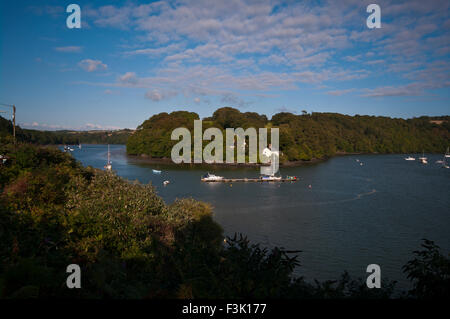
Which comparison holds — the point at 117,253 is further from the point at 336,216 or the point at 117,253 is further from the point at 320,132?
the point at 320,132

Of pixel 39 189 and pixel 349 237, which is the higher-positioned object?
pixel 39 189

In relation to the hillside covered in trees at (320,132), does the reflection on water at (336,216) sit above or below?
below

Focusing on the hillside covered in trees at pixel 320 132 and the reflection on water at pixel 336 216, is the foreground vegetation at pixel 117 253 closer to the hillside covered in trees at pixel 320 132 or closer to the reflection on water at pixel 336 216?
the reflection on water at pixel 336 216

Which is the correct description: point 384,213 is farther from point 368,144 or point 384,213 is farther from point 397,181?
point 368,144

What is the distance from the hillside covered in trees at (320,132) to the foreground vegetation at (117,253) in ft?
177

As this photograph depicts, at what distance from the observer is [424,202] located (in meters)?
30.0

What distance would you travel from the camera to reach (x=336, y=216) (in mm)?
24953

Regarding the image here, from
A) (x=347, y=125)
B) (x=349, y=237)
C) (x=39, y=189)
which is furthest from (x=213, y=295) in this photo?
(x=347, y=125)

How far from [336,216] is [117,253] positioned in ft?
66.7

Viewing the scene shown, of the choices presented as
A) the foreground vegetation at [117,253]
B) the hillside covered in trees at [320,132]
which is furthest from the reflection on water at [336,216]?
the hillside covered in trees at [320,132]

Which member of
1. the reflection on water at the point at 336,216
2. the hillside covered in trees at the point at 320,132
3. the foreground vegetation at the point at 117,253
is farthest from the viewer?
the hillside covered in trees at the point at 320,132

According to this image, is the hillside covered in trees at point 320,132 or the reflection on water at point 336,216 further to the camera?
Answer: the hillside covered in trees at point 320,132

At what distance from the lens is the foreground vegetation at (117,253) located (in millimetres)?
4383
